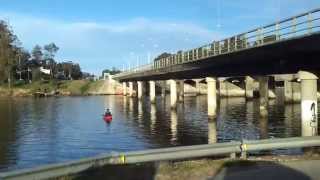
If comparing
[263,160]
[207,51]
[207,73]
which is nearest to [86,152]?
[263,160]

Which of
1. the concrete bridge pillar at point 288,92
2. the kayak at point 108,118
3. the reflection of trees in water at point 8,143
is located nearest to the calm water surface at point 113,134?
the reflection of trees in water at point 8,143

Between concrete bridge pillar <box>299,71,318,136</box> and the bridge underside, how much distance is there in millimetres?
987

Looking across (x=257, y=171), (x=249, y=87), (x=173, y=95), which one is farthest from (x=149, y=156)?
(x=249, y=87)

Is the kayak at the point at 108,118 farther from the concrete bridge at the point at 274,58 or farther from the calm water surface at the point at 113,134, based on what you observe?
the concrete bridge at the point at 274,58

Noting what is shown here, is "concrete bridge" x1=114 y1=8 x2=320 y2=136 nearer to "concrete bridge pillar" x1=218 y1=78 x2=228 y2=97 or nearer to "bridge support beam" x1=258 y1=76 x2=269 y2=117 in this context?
"bridge support beam" x1=258 y1=76 x2=269 y2=117

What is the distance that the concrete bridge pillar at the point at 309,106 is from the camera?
44.6 meters

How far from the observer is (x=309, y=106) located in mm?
45094

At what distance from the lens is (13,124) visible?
75125 millimetres

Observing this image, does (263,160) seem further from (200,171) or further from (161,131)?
(161,131)

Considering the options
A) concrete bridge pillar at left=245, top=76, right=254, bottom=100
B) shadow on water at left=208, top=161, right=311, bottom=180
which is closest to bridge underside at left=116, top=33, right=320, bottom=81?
shadow on water at left=208, top=161, right=311, bottom=180

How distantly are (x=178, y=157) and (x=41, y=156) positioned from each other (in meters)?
22.9

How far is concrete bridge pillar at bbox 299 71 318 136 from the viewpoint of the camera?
146 ft

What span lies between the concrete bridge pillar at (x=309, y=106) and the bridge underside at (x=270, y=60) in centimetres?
99

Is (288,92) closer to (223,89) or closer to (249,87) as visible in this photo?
(249,87)
